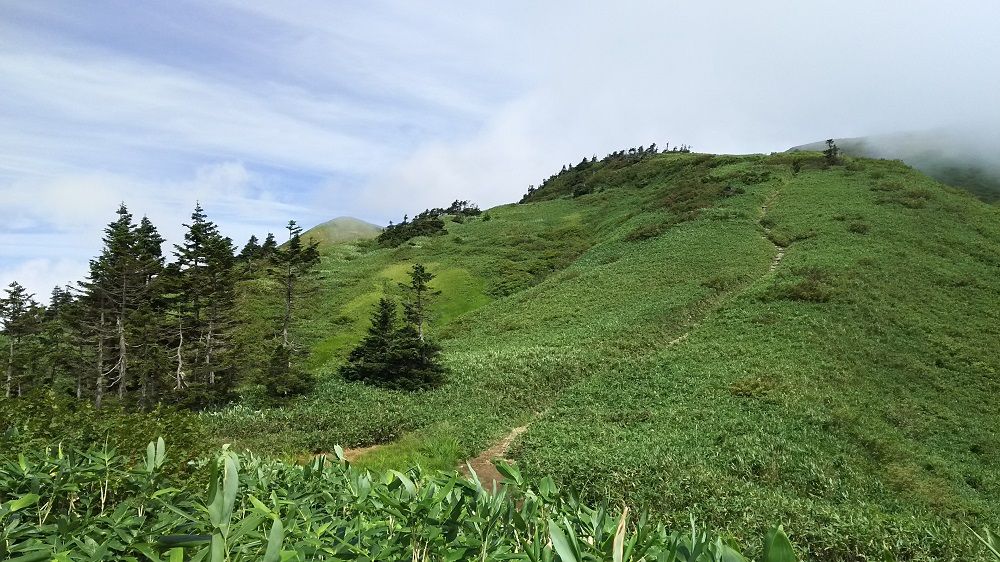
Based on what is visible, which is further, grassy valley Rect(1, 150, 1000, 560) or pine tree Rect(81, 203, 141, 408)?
pine tree Rect(81, 203, 141, 408)

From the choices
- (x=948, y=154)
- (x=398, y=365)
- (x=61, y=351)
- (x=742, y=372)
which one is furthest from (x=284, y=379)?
(x=948, y=154)

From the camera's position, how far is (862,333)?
2588 centimetres

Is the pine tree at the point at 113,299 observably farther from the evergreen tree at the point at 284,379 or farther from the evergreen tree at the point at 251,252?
the evergreen tree at the point at 251,252

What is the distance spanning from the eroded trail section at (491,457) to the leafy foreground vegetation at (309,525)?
11.6m

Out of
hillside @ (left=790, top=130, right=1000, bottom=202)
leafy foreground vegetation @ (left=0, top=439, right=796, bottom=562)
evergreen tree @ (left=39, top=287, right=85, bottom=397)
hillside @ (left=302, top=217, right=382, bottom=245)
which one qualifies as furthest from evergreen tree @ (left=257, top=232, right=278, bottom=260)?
hillside @ (left=790, top=130, right=1000, bottom=202)

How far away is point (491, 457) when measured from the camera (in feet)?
50.0

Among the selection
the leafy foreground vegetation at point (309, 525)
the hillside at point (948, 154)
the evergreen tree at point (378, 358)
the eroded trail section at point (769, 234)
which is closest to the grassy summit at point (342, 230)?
the eroded trail section at point (769, 234)

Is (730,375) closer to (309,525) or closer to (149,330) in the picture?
(309,525)

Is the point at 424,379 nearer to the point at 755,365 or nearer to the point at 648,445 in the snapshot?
the point at 648,445

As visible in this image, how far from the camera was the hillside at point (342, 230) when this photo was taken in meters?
114

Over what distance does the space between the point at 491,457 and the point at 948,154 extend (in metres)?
153

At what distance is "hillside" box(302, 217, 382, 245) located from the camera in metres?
114

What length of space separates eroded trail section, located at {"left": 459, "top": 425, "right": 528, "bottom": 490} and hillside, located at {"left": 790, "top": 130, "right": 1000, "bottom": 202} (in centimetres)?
10941

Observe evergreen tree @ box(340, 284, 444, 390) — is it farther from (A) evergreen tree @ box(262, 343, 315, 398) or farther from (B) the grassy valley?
(A) evergreen tree @ box(262, 343, 315, 398)
